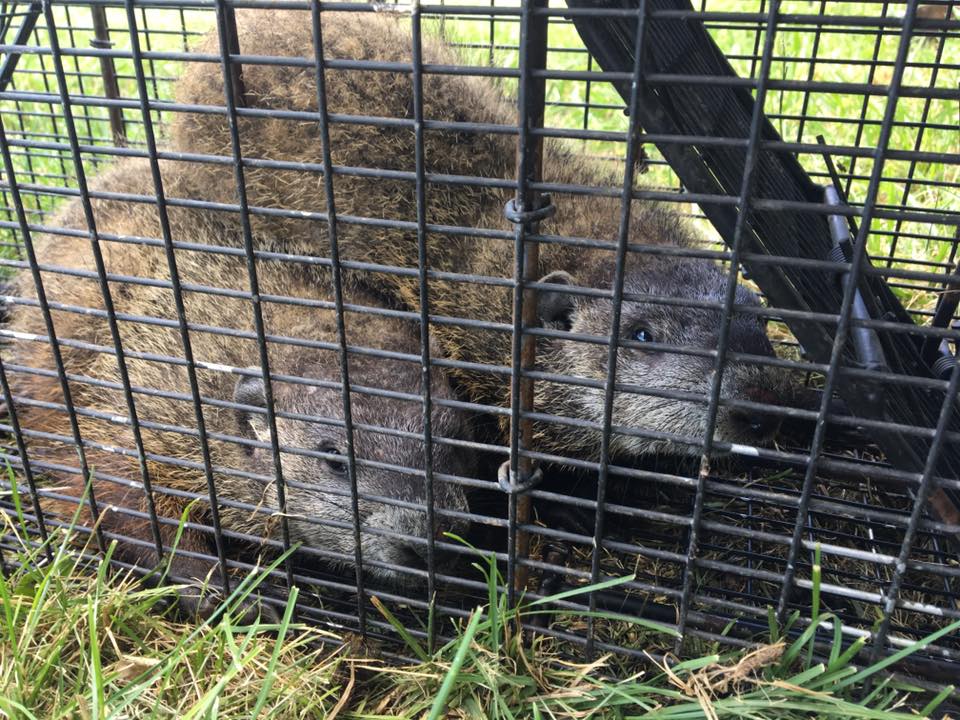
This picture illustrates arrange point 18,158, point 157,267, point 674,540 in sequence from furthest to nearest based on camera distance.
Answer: point 18,158 < point 157,267 < point 674,540

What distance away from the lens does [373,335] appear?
2.95m

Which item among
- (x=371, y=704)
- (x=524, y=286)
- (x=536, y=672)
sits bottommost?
(x=371, y=704)

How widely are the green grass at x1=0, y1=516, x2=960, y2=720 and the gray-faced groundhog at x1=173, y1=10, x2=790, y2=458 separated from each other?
106cm

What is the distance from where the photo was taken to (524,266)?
1900 millimetres

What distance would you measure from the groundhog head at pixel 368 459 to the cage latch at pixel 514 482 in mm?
350

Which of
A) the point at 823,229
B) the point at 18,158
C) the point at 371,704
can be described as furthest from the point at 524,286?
the point at 18,158

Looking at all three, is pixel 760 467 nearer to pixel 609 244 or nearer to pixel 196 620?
pixel 609 244

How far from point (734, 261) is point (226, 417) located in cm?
200

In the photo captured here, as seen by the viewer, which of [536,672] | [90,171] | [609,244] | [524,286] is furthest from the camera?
[90,171]

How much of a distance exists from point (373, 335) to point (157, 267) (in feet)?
3.37

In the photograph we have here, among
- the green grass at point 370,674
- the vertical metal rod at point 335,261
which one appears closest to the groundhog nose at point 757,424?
the green grass at point 370,674

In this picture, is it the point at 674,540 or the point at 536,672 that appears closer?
the point at 536,672

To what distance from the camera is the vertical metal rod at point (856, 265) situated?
1474mm

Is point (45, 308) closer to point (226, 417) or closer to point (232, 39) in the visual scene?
point (226, 417)
